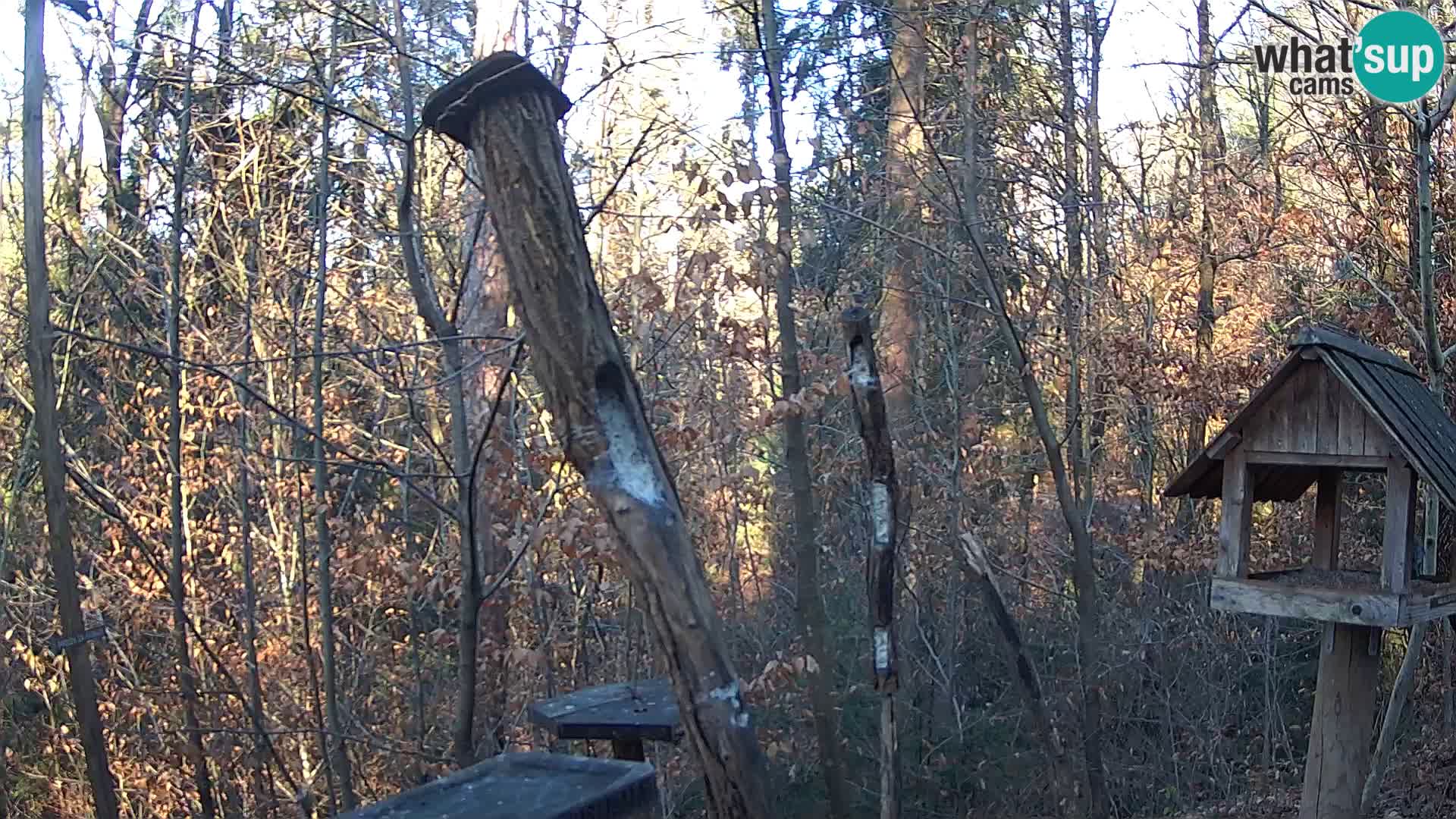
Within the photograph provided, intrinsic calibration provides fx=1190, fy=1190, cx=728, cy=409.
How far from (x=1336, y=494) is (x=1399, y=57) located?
10.9 feet

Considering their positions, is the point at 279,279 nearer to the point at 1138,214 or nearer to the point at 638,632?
the point at 638,632

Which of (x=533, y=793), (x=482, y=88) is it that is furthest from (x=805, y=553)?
(x=533, y=793)

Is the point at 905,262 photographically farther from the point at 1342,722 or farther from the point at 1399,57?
the point at 1342,722

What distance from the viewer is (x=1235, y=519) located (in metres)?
4.20

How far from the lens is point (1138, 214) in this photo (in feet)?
30.1

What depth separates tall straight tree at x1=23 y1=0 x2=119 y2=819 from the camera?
4.51 metres

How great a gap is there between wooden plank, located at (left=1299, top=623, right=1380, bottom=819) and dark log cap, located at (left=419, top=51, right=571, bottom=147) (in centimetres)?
335

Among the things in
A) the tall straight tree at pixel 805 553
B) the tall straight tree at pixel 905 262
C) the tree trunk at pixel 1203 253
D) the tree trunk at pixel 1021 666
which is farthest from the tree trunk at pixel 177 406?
the tree trunk at pixel 1203 253

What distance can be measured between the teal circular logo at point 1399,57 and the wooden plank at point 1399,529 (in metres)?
3.18

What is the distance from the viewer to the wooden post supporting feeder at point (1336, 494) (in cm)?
386

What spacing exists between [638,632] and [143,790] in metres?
3.96

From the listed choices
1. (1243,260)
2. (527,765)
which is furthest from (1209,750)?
(527,765)

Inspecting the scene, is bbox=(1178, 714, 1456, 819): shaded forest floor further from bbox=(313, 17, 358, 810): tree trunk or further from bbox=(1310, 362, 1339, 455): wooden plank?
bbox=(313, 17, 358, 810): tree trunk

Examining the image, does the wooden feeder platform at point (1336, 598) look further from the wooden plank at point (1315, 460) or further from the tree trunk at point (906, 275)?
the tree trunk at point (906, 275)
